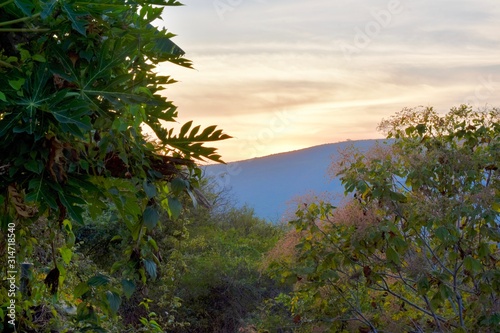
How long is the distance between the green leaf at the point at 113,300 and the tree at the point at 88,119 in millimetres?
154

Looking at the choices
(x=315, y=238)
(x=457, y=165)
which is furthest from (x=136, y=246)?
(x=457, y=165)

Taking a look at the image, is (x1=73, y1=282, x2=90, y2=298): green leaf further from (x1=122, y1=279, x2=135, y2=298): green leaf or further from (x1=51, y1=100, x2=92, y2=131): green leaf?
(x1=51, y1=100, x2=92, y2=131): green leaf

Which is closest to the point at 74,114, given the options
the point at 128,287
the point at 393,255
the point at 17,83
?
the point at 17,83

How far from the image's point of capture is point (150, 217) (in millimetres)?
2531

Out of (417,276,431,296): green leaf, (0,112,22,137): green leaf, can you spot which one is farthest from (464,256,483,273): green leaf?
(0,112,22,137): green leaf

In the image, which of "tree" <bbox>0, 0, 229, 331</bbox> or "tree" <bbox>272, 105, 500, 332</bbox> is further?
"tree" <bbox>272, 105, 500, 332</bbox>

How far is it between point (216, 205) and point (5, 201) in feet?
51.6

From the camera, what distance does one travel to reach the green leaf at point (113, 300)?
2.93m

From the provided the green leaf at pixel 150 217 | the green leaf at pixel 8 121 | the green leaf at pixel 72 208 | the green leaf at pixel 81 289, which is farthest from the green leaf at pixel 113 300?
the green leaf at pixel 8 121

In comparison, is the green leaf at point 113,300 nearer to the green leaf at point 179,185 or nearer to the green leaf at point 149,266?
the green leaf at point 149,266

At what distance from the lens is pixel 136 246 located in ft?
9.15

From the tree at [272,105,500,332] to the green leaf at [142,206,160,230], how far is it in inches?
118

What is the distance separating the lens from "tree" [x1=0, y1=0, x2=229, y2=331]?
6.64 feet

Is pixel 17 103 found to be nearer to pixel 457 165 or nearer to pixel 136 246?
pixel 136 246
